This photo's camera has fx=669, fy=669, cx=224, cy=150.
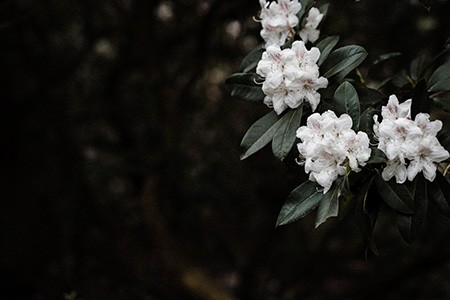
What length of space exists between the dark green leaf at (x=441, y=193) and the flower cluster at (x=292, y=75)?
0.28 meters

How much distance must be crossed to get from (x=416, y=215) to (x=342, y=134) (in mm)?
227

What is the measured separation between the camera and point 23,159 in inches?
144

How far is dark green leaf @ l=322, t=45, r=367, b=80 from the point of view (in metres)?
1.31

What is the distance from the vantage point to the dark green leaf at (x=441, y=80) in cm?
132

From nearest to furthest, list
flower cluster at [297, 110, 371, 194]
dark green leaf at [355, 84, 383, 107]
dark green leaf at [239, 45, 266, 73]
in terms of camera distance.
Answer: flower cluster at [297, 110, 371, 194] → dark green leaf at [355, 84, 383, 107] → dark green leaf at [239, 45, 266, 73]

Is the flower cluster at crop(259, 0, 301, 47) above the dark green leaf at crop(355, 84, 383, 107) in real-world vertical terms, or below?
above

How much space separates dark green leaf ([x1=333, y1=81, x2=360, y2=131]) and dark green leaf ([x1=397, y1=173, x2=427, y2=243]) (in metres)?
0.17

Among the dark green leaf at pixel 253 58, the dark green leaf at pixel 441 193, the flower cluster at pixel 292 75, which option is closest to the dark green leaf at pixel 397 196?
the dark green leaf at pixel 441 193

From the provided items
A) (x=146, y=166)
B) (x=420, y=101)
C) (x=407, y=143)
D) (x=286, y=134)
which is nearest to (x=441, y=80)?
(x=420, y=101)

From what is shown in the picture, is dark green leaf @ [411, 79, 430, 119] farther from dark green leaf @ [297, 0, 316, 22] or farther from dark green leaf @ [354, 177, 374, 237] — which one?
dark green leaf @ [297, 0, 316, 22]

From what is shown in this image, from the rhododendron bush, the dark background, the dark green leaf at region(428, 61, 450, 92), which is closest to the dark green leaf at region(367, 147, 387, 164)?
the rhododendron bush

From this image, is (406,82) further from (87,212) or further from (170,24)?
(87,212)

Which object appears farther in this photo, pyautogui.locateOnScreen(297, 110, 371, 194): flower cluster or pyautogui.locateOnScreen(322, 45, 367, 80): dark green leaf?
pyautogui.locateOnScreen(322, 45, 367, 80): dark green leaf

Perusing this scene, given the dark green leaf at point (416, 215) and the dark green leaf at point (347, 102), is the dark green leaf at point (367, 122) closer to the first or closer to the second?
the dark green leaf at point (347, 102)
